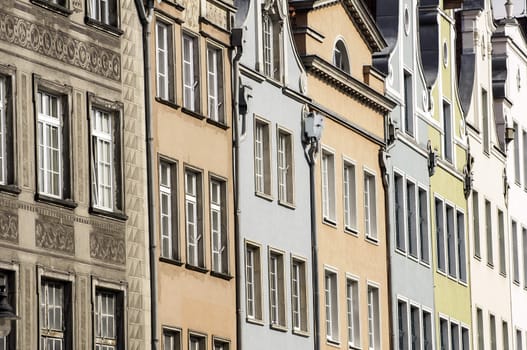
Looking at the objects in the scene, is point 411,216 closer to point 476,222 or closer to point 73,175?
point 476,222

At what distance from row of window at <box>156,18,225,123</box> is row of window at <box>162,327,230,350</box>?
4.60 metres

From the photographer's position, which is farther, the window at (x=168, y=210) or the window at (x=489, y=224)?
the window at (x=489, y=224)

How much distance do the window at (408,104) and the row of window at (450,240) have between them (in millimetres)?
3033

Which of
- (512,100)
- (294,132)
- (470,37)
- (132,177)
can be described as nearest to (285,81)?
(294,132)

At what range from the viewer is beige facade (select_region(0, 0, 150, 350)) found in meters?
38.0

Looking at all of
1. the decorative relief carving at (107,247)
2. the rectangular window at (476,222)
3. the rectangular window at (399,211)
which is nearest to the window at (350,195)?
the rectangular window at (399,211)

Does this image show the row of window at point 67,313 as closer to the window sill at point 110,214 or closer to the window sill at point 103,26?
the window sill at point 110,214

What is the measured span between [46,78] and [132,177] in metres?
3.67

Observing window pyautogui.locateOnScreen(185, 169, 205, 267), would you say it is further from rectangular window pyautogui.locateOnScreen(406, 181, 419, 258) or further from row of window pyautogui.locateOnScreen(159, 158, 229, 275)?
rectangular window pyautogui.locateOnScreen(406, 181, 419, 258)

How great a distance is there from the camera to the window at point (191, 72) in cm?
4559

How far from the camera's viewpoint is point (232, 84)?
4744 centimetres

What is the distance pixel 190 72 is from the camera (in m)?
45.9

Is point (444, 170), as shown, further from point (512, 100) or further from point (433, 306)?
Answer: point (512, 100)

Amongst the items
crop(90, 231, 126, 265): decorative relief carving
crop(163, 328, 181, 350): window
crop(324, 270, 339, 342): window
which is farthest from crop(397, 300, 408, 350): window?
crop(90, 231, 126, 265): decorative relief carving
